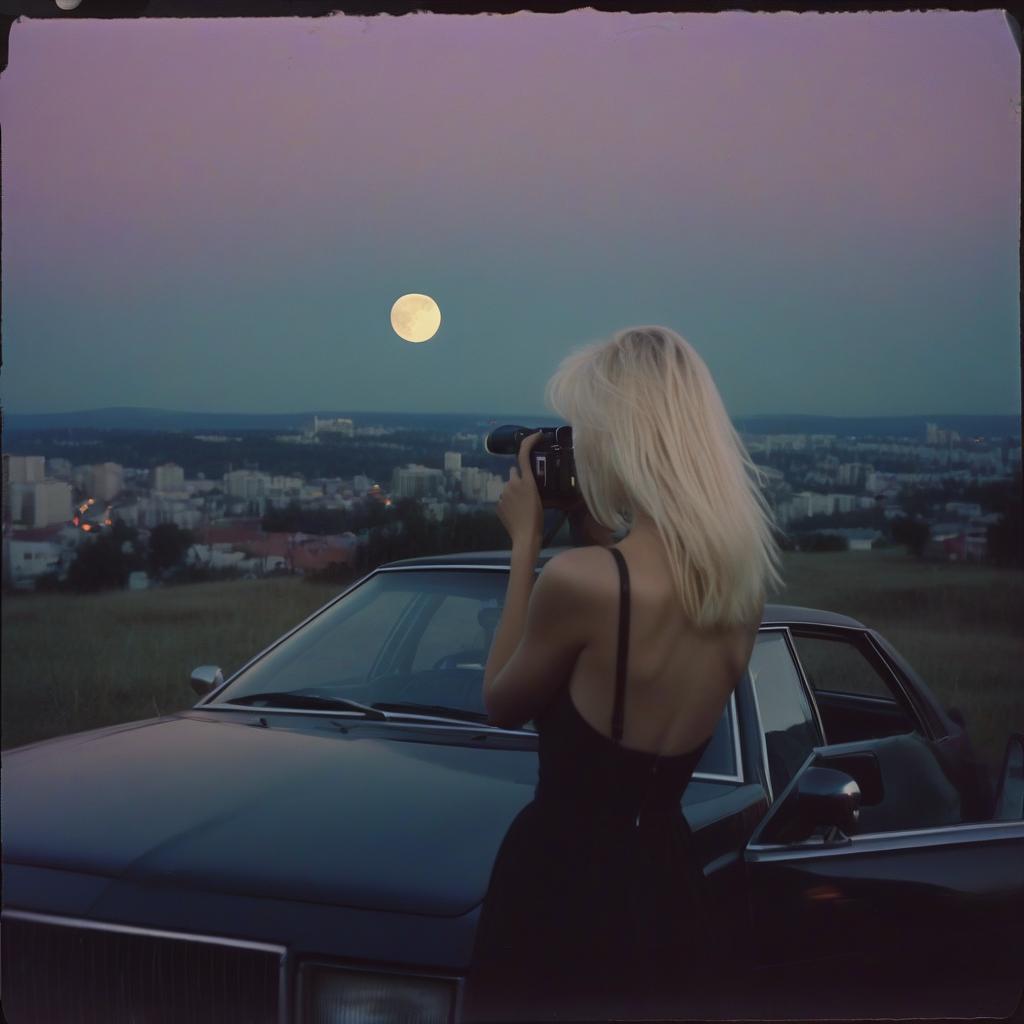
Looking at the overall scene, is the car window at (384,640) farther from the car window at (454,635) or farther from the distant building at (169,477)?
the distant building at (169,477)

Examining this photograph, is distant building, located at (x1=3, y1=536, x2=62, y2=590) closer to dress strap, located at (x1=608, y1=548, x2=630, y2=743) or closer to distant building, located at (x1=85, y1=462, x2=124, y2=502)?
distant building, located at (x1=85, y1=462, x2=124, y2=502)

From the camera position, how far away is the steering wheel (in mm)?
2784

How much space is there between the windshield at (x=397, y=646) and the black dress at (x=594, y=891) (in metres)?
0.90

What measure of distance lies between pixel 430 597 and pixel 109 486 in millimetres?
3123

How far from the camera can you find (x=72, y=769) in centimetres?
237

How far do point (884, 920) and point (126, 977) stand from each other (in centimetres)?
141

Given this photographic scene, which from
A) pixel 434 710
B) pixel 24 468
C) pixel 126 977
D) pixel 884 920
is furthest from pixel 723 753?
pixel 24 468

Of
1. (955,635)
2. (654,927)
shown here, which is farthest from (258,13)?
(955,635)

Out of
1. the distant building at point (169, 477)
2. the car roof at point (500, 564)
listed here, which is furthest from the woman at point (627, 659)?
the distant building at point (169, 477)

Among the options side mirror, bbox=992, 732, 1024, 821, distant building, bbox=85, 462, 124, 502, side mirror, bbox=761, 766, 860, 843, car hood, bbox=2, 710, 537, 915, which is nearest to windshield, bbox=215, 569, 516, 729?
car hood, bbox=2, 710, 537, 915

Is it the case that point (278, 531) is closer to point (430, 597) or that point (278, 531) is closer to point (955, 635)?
point (430, 597)

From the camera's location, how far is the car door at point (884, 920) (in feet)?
6.92

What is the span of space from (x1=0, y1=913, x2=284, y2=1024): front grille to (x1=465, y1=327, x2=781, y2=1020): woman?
35 centimetres

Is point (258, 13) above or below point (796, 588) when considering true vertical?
above
